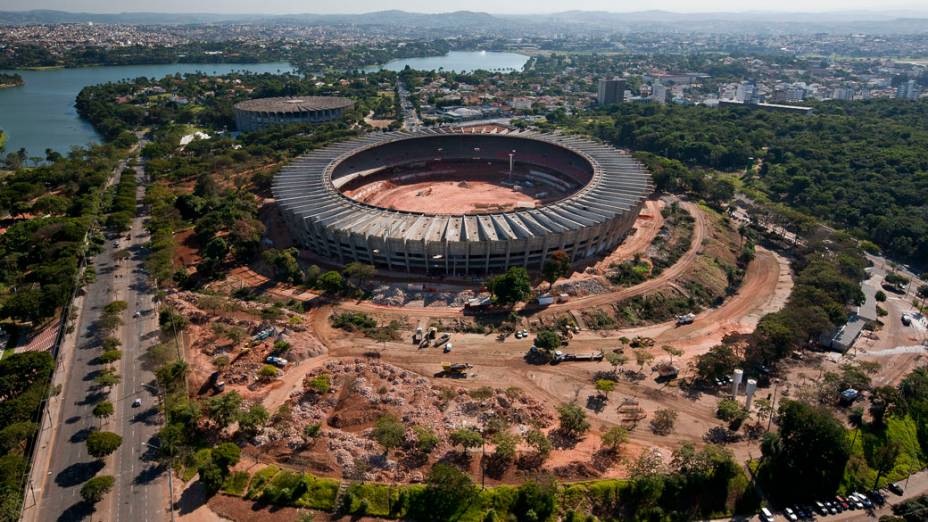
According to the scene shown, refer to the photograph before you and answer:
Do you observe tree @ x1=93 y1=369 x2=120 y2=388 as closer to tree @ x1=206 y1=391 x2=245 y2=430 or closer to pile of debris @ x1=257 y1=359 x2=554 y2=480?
tree @ x1=206 y1=391 x2=245 y2=430

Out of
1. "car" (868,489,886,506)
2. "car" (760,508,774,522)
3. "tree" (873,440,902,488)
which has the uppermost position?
"tree" (873,440,902,488)

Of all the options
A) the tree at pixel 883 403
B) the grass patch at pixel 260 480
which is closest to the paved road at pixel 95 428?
the grass patch at pixel 260 480

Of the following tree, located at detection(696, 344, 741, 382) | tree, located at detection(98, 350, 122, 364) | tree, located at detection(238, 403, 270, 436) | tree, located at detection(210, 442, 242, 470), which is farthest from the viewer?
tree, located at detection(98, 350, 122, 364)

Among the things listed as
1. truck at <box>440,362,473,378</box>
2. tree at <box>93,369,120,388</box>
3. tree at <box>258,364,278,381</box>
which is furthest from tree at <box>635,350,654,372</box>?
tree at <box>93,369,120,388</box>

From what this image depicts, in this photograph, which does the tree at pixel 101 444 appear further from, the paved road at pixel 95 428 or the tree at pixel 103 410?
the tree at pixel 103 410

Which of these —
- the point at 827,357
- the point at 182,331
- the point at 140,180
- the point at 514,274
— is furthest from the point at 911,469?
the point at 140,180

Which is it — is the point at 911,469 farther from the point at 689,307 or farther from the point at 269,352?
the point at 269,352
